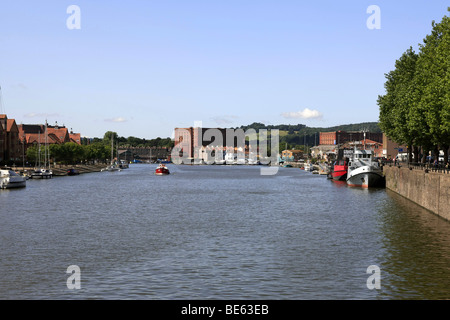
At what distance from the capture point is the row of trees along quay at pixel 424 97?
61.7 metres

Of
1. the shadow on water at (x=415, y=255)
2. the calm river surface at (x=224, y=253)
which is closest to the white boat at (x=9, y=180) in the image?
the calm river surface at (x=224, y=253)

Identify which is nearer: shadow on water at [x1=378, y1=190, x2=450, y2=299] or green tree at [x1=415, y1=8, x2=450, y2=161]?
shadow on water at [x1=378, y1=190, x2=450, y2=299]

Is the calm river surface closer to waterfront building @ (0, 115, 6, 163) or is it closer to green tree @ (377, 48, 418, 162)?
green tree @ (377, 48, 418, 162)

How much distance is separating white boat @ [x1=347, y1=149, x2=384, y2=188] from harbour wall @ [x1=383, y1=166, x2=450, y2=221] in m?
14.7

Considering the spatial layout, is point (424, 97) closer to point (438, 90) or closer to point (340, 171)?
point (438, 90)

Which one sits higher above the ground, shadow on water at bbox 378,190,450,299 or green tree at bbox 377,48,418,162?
green tree at bbox 377,48,418,162

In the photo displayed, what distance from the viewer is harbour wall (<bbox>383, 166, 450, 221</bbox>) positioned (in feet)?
162

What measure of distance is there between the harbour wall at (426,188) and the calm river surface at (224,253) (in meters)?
1.39

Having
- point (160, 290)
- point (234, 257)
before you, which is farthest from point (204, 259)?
point (160, 290)

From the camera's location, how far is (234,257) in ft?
113

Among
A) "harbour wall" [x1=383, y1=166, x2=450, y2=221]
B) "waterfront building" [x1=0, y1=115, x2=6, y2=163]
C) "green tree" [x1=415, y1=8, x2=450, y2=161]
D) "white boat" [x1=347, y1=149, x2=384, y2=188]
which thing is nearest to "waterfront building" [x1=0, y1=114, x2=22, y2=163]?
"waterfront building" [x1=0, y1=115, x2=6, y2=163]

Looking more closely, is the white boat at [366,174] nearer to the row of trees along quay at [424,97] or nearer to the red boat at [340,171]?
the row of trees along quay at [424,97]

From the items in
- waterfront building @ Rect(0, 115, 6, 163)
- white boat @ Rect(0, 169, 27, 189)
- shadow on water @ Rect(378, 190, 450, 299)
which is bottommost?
shadow on water @ Rect(378, 190, 450, 299)
